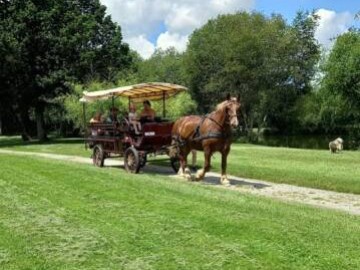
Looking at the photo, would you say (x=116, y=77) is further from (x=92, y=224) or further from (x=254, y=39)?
(x=92, y=224)

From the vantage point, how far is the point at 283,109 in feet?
180

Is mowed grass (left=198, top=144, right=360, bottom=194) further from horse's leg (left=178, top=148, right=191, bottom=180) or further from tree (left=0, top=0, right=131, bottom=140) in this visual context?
tree (left=0, top=0, right=131, bottom=140)

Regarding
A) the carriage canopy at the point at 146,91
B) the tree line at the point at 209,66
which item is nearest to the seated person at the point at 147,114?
the carriage canopy at the point at 146,91

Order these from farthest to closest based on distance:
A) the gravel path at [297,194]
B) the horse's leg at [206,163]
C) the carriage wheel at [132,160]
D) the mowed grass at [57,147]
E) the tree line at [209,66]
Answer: the tree line at [209,66], the mowed grass at [57,147], the carriage wheel at [132,160], the horse's leg at [206,163], the gravel path at [297,194]

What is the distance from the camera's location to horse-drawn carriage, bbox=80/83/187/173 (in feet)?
60.6

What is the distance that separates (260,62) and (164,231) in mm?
44516

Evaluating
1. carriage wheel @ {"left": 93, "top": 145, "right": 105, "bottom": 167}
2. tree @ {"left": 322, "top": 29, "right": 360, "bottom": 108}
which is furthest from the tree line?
carriage wheel @ {"left": 93, "top": 145, "right": 105, "bottom": 167}

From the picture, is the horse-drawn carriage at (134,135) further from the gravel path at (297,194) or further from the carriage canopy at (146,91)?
the gravel path at (297,194)

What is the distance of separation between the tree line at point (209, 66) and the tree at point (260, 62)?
88 millimetres

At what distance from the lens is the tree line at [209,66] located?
4100 cm

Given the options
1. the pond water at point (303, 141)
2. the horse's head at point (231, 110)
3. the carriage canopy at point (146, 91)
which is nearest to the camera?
the horse's head at point (231, 110)

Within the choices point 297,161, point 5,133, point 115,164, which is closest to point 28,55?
point 115,164

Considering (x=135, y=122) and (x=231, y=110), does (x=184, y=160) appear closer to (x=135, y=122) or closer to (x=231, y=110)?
(x=135, y=122)

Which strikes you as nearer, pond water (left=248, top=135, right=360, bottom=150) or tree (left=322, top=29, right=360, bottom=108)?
tree (left=322, top=29, right=360, bottom=108)
